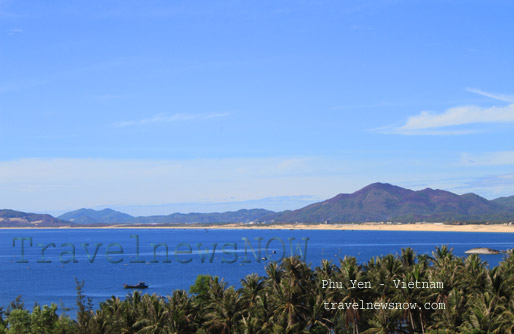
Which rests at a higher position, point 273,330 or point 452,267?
point 452,267

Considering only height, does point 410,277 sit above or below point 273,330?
→ above

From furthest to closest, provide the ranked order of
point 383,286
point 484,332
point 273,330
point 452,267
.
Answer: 1. point 452,267
2. point 383,286
3. point 273,330
4. point 484,332

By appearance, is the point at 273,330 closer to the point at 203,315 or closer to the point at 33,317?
the point at 203,315

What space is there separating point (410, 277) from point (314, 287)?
45.4 ft

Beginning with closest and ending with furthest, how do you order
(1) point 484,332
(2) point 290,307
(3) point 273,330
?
(1) point 484,332, (3) point 273,330, (2) point 290,307

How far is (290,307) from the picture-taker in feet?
262

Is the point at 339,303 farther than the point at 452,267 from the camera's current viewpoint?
No

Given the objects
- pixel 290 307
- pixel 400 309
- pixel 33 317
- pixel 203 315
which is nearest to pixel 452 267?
pixel 400 309

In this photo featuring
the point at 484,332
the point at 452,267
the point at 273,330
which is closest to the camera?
the point at 484,332

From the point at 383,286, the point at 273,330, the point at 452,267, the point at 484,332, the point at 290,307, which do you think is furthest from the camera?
the point at 452,267

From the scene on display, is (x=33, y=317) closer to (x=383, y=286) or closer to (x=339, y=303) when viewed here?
(x=339, y=303)

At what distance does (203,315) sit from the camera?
3164 inches

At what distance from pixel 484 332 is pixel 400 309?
13.7m

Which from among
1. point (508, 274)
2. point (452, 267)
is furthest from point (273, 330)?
point (508, 274)
